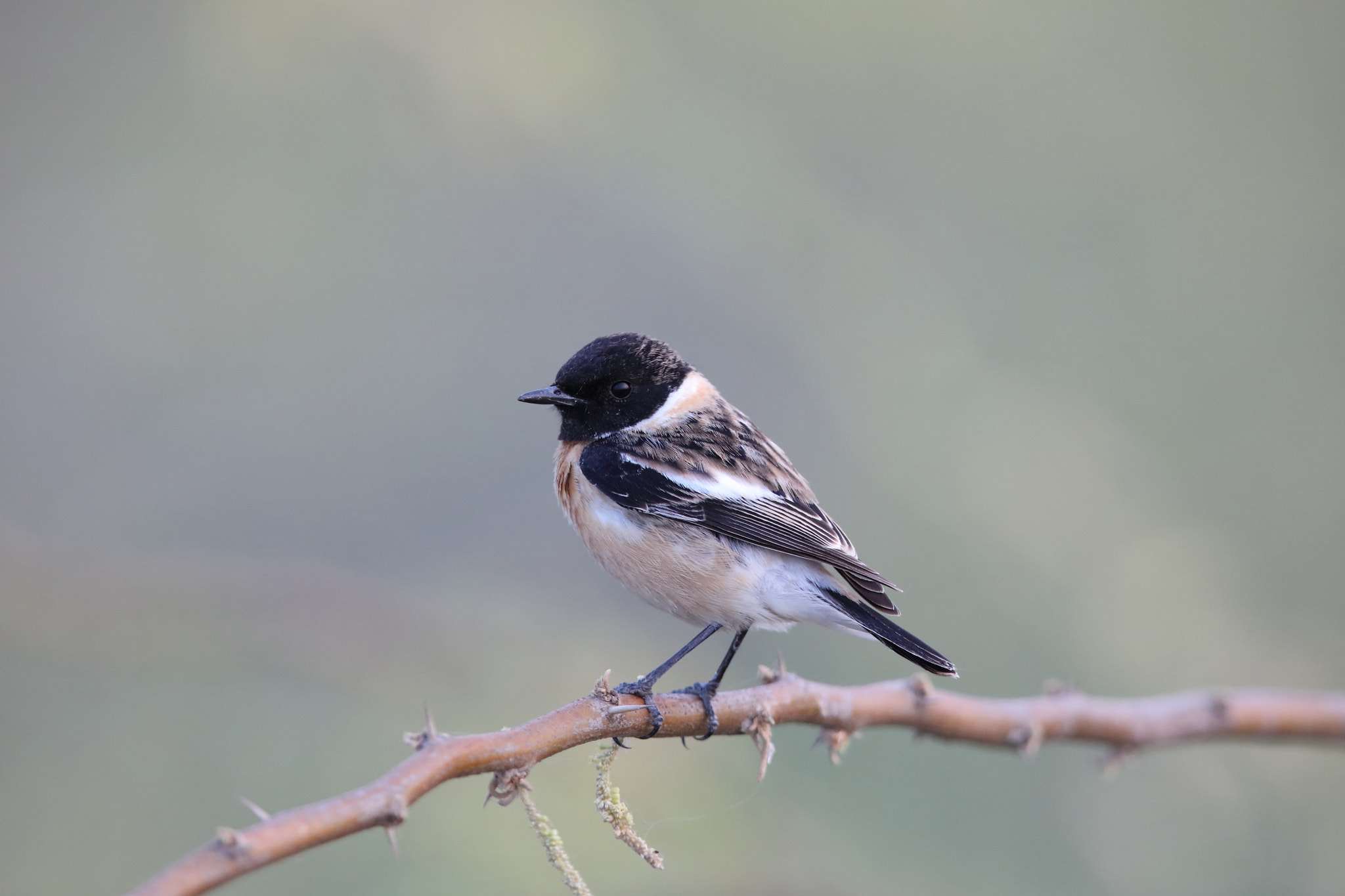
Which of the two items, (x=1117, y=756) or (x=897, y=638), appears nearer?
(x=1117, y=756)

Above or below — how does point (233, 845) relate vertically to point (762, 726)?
below

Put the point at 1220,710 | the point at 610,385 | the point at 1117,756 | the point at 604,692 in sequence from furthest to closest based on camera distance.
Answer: the point at 610,385 → the point at 1117,756 → the point at 1220,710 → the point at 604,692

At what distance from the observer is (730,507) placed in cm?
315

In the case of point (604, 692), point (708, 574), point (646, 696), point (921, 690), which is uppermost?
point (708, 574)

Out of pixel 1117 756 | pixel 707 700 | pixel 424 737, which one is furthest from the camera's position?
pixel 707 700

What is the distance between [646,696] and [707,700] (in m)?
0.18

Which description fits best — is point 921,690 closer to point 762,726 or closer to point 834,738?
point 834,738

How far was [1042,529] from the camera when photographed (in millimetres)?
4605

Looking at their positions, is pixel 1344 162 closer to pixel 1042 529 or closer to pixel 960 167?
pixel 960 167

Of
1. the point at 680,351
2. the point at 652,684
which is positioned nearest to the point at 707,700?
the point at 652,684

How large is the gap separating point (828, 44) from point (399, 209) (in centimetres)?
303

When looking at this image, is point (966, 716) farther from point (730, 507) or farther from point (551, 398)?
point (551, 398)

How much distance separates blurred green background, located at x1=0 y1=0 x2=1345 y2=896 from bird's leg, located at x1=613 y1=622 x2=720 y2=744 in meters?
0.52

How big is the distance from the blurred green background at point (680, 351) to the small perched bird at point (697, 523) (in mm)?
694
